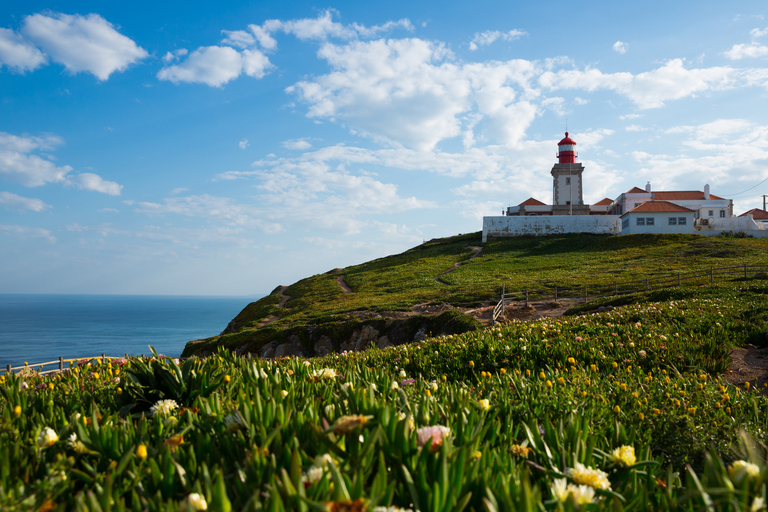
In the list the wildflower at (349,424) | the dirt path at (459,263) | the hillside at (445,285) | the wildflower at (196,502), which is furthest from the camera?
the dirt path at (459,263)

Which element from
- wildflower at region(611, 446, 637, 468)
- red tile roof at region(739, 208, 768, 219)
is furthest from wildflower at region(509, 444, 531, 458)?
red tile roof at region(739, 208, 768, 219)

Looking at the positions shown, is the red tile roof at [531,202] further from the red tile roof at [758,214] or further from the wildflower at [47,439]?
the wildflower at [47,439]

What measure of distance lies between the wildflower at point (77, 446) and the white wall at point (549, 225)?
203 ft

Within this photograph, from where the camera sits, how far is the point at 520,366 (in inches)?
264

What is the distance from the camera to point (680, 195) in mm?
65875

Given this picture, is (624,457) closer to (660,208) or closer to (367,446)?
(367,446)

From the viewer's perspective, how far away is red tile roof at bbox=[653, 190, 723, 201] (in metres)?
64.8

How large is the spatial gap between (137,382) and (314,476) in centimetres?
256

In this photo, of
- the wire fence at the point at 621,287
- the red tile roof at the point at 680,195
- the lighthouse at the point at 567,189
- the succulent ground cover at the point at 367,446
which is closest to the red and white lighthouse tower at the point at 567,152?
the lighthouse at the point at 567,189

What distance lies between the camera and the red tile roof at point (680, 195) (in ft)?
213

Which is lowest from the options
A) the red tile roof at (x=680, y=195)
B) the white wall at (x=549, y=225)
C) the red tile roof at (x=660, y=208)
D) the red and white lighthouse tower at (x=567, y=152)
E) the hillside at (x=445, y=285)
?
the hillside at (x=445, y=285)

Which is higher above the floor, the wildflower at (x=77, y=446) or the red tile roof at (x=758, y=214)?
the red tile roof at (x=758, y=214)

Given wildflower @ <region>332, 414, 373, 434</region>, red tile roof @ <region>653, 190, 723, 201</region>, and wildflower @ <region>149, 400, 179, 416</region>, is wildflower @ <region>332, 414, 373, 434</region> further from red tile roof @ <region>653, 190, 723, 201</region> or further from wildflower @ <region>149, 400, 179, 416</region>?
red tile roof @ <region>653, 190, 723, 201</region>

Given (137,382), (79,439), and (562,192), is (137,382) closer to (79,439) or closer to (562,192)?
(79,439)
